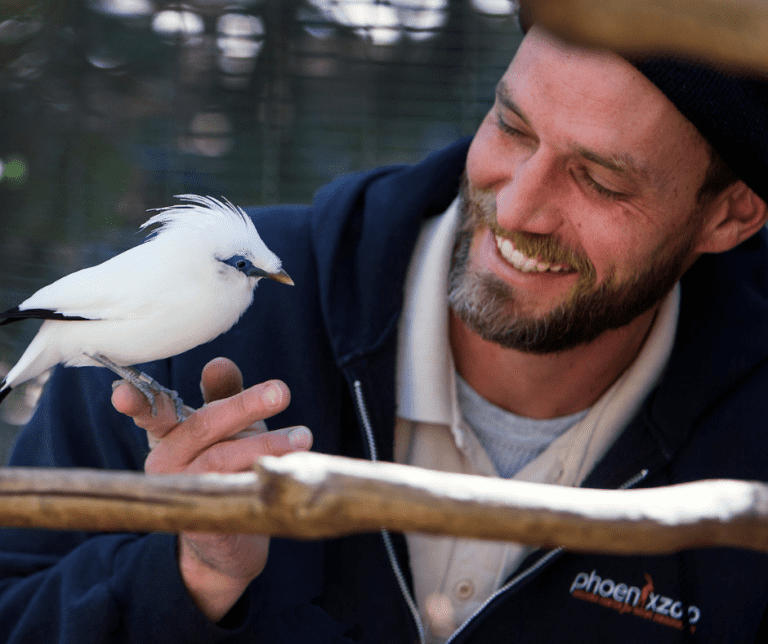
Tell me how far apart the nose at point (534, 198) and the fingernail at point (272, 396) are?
0.60 m

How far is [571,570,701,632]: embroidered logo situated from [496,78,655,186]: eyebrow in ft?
2.48

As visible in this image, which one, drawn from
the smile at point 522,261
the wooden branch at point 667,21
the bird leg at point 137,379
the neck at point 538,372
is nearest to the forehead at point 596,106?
the smile at point 522,261

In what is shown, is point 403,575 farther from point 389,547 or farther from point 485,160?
point 485,160

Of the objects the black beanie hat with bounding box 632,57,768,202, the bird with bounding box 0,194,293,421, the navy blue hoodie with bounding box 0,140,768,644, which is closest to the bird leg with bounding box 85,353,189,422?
the bird with bounding box 0,194,293,421

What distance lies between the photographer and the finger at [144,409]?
899mm

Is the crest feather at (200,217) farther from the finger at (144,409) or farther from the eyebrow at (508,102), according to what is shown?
the eyebrow at (508,102)

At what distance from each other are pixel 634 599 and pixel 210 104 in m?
2.07

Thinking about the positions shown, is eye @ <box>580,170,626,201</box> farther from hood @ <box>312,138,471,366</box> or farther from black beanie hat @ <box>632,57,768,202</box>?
hood @ <box>312,138,471,366</box>

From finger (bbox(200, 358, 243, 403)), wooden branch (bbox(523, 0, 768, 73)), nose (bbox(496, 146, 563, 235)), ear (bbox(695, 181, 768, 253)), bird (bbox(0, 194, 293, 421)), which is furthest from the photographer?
ear (bbox(695, 181, 768, 253))

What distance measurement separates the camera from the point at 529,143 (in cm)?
142

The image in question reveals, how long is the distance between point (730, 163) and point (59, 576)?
141 cm

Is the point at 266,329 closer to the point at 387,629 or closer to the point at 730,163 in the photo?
the point at 387,629

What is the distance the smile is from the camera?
4.72 ft

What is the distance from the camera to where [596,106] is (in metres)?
1.30
